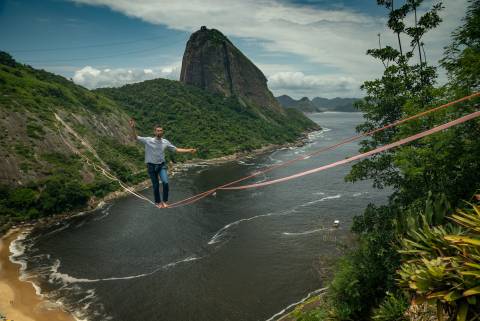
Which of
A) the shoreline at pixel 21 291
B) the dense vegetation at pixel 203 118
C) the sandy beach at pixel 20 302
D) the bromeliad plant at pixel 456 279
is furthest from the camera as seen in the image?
the dense vegetation at pixel 203 118

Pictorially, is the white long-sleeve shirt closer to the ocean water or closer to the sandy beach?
the ocean water

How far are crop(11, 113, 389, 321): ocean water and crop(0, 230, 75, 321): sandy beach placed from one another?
1.02 meters

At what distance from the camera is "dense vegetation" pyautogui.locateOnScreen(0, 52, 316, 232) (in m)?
50.6

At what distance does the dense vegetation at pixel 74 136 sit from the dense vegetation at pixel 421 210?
155ft

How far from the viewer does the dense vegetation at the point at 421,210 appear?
6.25 metres

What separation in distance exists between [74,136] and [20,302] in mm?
47482

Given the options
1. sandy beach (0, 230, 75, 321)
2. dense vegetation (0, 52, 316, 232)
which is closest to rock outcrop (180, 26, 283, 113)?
dense vegetation (0, 52, 316, 232)

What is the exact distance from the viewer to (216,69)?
180250 mm

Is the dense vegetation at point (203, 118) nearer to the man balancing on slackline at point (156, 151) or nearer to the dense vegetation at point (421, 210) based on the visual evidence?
the dense vegetation at point (421, 210)

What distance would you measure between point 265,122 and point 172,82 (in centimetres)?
5244

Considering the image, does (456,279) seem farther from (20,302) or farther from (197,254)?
(20,302)

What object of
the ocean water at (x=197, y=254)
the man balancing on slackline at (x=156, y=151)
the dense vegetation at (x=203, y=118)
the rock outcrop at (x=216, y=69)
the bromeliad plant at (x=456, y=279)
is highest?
the rock outcrop at (x=216, y=69)

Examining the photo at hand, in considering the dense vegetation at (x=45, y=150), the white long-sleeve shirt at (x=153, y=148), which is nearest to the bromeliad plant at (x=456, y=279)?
the white long-sleeve shirt at (x=153, y=148)

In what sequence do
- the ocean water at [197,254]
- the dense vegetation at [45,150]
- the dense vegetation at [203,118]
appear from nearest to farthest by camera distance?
the ocean water at [197,254]
the dense vegetation at [45,150]
the dense vegetation at [203,118]
